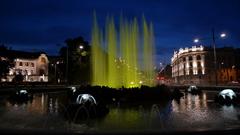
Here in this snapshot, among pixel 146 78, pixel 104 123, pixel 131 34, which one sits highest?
pixel 131 34

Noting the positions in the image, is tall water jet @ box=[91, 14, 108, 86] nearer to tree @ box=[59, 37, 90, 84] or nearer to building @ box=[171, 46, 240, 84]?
tree @ box=[59, 37, 90, 84]

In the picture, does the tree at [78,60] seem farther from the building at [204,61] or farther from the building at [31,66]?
the building at [204,61]

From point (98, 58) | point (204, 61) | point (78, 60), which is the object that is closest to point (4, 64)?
point (78, 60)

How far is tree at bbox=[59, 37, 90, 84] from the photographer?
7881 centimetres

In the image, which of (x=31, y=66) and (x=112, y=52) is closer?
(x=112, y=52)

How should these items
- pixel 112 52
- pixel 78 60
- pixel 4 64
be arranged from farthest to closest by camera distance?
pixel 78 60
pixel 4 64
pixel 112 52

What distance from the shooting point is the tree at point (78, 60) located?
7881 centimetres

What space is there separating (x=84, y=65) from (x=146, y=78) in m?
41.0

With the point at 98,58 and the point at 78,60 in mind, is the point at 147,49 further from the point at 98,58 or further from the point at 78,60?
the point at 78,60

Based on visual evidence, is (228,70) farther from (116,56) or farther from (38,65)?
(116,56)

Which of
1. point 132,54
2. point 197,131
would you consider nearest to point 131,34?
point 132,54

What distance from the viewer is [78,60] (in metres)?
80.4

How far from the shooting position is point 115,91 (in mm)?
28203

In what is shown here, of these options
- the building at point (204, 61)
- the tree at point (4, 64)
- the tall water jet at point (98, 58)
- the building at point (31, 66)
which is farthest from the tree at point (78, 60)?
the building at point (204, 61)
